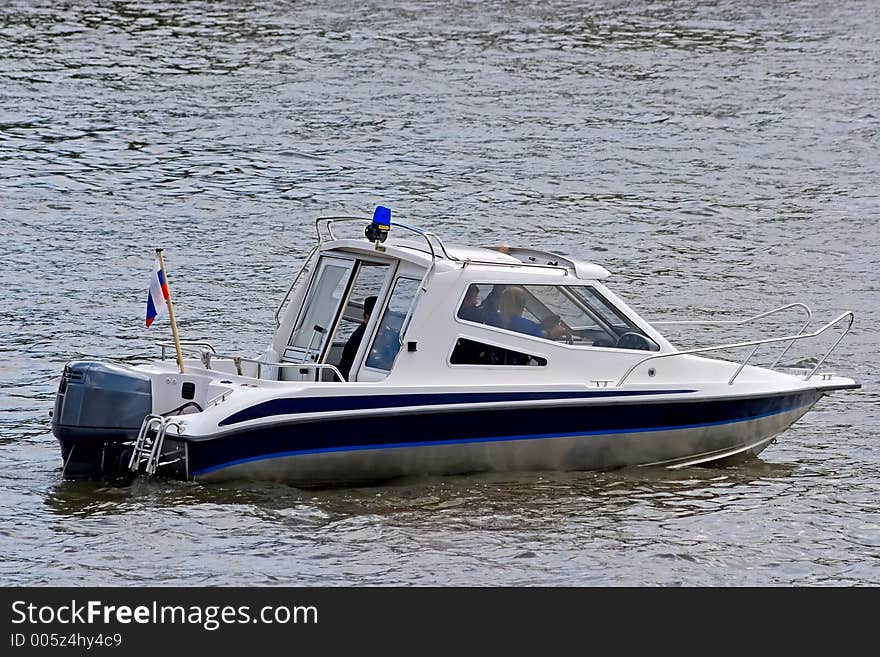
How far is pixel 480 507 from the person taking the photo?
1224 centimetres

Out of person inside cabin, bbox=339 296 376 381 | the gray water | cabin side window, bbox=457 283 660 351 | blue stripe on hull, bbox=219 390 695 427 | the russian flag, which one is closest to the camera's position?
the gray water

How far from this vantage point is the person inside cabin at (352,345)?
12.9m

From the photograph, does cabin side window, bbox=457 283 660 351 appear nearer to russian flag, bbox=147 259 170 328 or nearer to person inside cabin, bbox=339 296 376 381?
person inside cabin, bbox=339 296 376 381

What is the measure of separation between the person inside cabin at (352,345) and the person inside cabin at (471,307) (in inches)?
32.7

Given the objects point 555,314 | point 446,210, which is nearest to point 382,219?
point 555,314

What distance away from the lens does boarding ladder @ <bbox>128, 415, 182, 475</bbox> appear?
39.2 ft

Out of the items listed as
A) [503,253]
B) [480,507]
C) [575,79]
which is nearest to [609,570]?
[480,507]

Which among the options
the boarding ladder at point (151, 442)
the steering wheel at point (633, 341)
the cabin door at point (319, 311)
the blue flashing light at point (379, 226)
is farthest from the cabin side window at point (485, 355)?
the boarding ladder at point (151, 442)

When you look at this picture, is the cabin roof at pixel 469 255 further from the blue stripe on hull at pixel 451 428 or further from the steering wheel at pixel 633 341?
the blue stripe on hull at pixel 451 428

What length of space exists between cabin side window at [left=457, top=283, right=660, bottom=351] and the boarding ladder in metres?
2.65

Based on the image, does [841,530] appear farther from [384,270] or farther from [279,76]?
[279,76]

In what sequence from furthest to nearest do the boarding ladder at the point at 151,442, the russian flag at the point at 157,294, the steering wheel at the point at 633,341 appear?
the steering wheel at the point at 633,341, the russian flag at the point at 157,294, the boarding ladder at the point at 151,442

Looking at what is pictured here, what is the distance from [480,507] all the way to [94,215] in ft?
44.3

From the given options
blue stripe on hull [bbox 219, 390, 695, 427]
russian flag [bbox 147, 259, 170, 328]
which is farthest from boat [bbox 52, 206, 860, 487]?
russian flag [bbox 147, 259, 170, 328]
